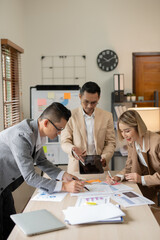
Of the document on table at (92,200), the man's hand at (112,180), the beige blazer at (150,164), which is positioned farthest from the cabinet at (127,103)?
the document on table at (92,200)

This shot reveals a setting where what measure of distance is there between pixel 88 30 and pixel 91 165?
2.72 m

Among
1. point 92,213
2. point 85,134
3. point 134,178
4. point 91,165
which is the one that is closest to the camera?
point 92,213

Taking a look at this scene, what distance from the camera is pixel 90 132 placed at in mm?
2781

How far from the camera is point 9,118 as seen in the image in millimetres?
3572

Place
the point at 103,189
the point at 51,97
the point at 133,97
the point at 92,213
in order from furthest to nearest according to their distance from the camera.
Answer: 1. the point at 133,97
2. the point at 51,97
3. the point at 103,189
4. the point at 92,213

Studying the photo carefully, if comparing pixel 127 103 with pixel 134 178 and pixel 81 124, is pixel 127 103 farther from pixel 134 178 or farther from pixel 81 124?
pixel 134 178

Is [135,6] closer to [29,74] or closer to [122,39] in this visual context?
[122,39]

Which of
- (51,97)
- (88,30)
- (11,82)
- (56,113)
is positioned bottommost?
(56,113)

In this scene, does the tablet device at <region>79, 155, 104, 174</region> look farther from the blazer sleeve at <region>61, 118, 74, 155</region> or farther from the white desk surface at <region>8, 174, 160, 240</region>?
the white desk surface at <region>8, 174, 160, 240</region>

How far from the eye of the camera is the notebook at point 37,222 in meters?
1.39

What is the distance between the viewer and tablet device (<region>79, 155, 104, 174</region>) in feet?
7.80

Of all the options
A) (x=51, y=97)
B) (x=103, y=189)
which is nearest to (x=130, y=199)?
(x=103, y=189)

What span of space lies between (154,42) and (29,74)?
2.03 metres

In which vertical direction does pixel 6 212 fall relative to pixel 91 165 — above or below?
below
